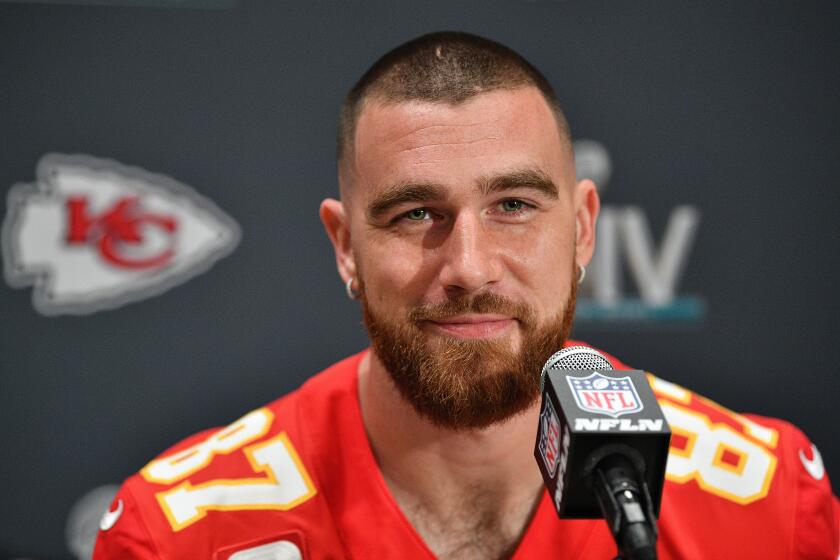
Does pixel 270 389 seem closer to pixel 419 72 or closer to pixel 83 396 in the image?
pixel 83 396

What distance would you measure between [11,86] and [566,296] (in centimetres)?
148

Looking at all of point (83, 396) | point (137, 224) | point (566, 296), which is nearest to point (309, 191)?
point (137, 224)

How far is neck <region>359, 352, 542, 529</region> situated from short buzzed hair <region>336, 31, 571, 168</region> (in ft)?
1.50

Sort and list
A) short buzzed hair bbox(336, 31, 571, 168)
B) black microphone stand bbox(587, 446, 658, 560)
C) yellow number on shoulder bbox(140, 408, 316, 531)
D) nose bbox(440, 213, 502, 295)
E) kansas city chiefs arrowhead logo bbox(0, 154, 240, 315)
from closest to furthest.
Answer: black microphone stand bbox(587, 446, 658, 560) < nose bbox(440, 213, 502, 295) < short buzzed hair bbox(336, 31, 571, 168) < yellow number on shoulder bbox(140, 408, 316, 531) < kansas city chiefs arrowhead logo bbox(0, 154, 240, 315)

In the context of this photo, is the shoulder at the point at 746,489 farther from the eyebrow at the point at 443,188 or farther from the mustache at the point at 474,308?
the eyebrow at the point at 443,188

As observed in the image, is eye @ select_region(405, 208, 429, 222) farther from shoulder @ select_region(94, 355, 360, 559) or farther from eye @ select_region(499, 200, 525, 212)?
shoulder @ select_region(94, 355, 360, 559)

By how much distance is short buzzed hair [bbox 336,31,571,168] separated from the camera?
52.9 inches

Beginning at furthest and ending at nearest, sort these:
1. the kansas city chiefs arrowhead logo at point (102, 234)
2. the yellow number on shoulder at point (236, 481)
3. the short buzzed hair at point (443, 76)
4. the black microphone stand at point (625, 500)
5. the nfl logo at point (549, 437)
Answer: the kansas city chiefs arrowhead logo at point (102, 234), the yellow number on shoulder at point (236, 481), the short buzzed hair at point (443, 76), the nfl logo at point (549, 437), the black microphone stand at point (625, 500)

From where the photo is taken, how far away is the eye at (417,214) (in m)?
1.31

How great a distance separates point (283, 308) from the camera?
83.2 inches

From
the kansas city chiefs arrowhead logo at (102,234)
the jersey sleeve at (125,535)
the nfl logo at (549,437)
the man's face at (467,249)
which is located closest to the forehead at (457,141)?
the man's face at (467,249)

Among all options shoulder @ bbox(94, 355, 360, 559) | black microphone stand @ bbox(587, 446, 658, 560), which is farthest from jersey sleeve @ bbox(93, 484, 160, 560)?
black microphone stand @ bbox(587, 446, 658, 560)

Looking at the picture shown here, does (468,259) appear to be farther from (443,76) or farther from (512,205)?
(443,76)

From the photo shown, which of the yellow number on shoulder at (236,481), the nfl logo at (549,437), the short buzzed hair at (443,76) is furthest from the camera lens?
the yellow number on shoulder at (236,481)
